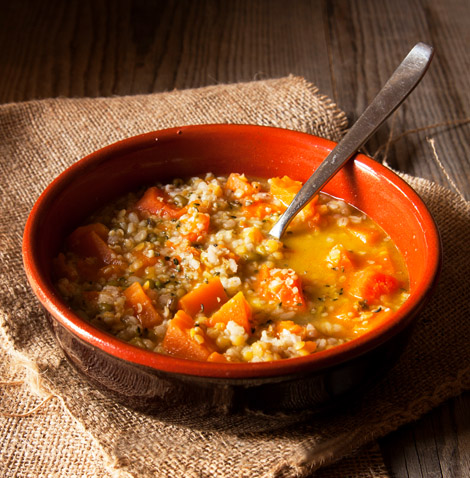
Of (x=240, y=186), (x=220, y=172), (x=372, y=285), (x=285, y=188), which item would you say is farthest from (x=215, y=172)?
(x=372, y=285)

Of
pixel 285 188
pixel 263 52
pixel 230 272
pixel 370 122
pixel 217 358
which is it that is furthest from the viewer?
pixel 263 52

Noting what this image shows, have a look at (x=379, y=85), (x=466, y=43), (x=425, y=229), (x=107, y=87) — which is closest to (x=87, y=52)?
(x=107, y=87)

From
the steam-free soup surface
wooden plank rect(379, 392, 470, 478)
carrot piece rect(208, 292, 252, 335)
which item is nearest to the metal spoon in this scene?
the steam-free soup surface

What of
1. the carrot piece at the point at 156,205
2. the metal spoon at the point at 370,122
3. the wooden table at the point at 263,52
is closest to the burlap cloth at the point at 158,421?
the carrot piece at the point at 156,205

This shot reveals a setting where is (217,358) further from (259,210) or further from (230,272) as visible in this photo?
(259,210)

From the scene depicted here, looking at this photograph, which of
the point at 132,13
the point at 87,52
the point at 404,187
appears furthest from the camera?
the point at 132,13

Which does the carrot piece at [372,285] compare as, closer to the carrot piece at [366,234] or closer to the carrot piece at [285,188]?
the carrot piece at [366,234]

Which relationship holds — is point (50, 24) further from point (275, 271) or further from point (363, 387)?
point (363, 387)
